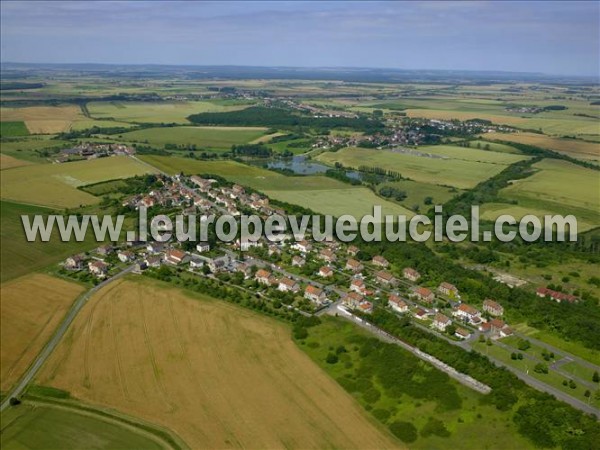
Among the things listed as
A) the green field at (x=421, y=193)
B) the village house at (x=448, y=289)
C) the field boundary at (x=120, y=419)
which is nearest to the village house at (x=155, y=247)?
the field boundary at (x=120, y=419)

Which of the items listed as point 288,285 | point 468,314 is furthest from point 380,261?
point 468,314

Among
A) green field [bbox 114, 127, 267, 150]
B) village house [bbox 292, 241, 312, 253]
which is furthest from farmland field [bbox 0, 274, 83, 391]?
green field [bbox 114, 127, 267, 150]

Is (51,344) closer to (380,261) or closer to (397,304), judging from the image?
(397,304)

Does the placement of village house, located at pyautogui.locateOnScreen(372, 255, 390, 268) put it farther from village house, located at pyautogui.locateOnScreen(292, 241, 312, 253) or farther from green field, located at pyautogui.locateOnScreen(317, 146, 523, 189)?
green field, located at pyautogui.locateOnScreen(317, 146, 523, 189)

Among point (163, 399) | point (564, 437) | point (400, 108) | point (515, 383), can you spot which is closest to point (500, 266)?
point (515, 383)

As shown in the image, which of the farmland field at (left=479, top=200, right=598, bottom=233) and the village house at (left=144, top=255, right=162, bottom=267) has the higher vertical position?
the farmland field at (left=479, top=200, right=598, bottom=233)

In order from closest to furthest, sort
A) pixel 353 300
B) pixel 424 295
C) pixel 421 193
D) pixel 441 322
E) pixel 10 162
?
pixel 441 322 → pixel 353 300 → pixel 424 295 → pixel 421 193 → pixel 10 162
